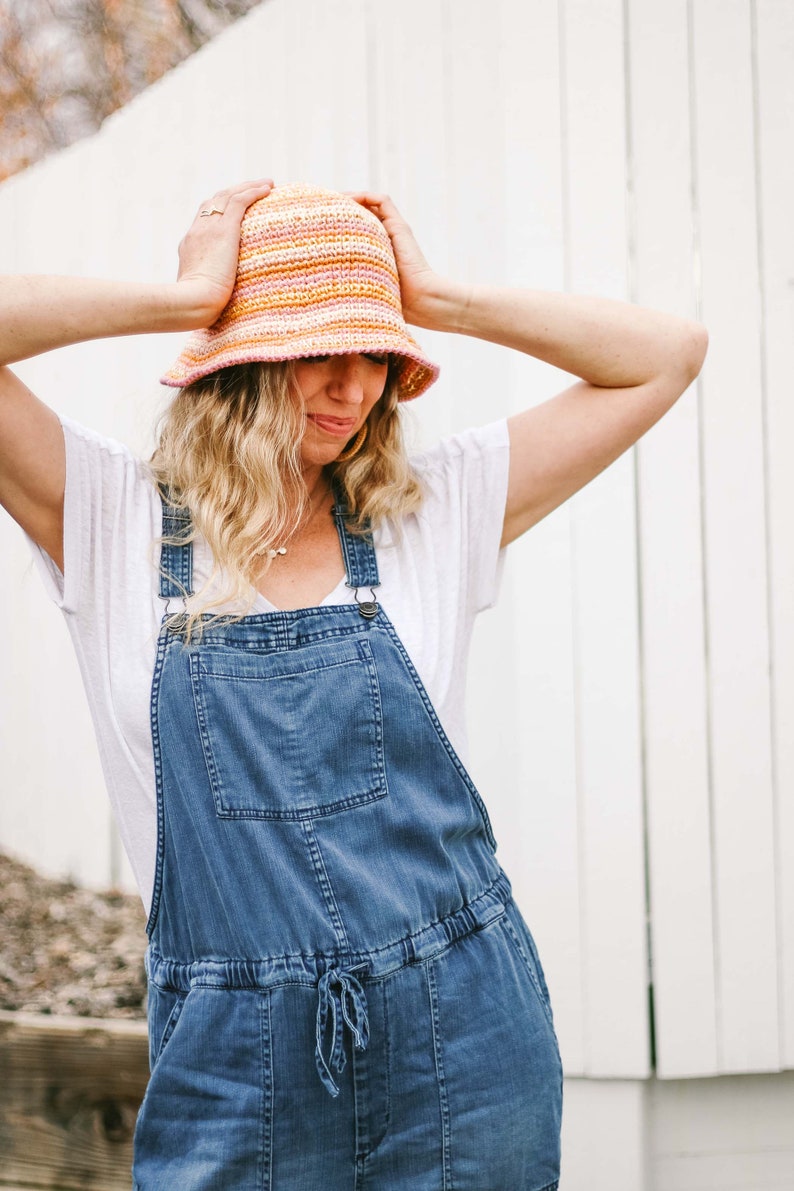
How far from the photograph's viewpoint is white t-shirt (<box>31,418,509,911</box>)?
1401mm

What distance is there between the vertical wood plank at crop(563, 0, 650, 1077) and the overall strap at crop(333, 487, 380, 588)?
3.28 ft

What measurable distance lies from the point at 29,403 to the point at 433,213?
140 cm

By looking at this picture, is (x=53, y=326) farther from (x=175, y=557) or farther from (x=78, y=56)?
(x=78, y=56)

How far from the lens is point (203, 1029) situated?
51.5 inches

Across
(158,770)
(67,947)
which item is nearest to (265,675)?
(158,770)

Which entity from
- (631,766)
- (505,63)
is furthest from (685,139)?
(631,766)

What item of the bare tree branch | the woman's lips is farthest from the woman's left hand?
the bare tree branch

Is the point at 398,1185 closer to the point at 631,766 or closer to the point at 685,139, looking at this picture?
the point at 631,766

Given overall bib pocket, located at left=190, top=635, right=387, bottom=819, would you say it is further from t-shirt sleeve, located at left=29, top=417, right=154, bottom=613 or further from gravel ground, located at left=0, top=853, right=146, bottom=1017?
gravel ground, located at left=0, top=853, right=146, bottom=1017

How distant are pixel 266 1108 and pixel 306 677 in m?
0.50

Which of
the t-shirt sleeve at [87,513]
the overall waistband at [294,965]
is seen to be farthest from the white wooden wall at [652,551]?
the t-shirt sleeve at [87,513]

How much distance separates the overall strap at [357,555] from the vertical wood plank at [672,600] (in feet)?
3.48

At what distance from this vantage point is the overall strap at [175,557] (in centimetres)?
143

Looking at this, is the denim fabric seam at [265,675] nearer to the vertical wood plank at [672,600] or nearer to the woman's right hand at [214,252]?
the woman's right hand at [214,252]
